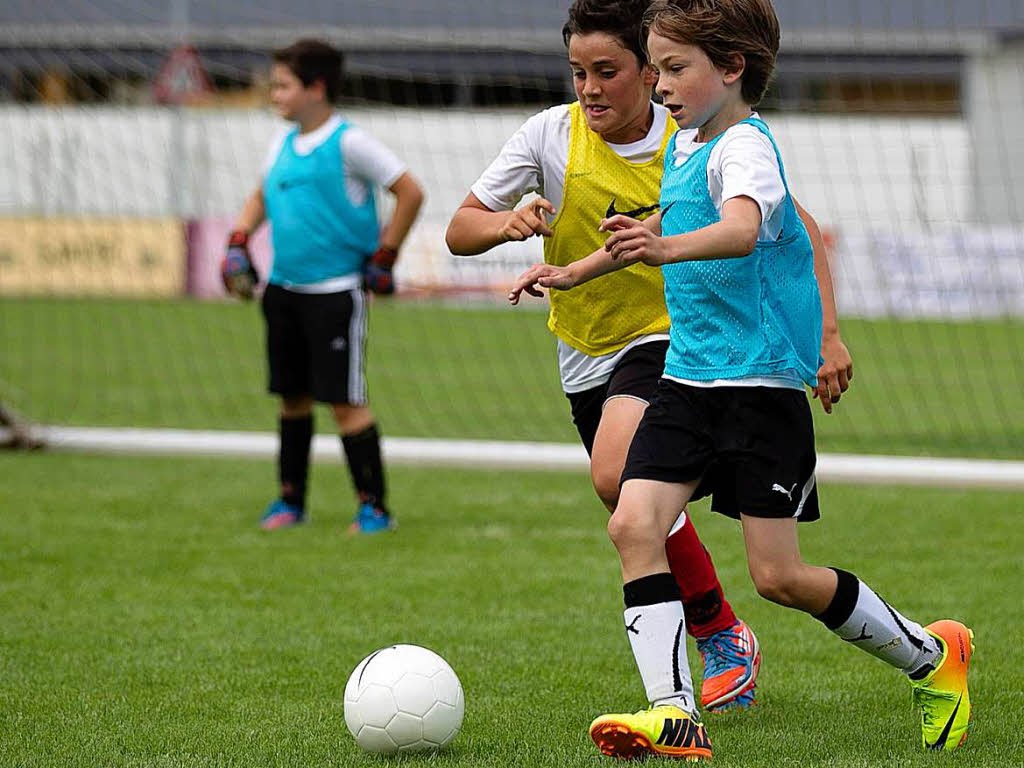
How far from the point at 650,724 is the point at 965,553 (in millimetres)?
3273

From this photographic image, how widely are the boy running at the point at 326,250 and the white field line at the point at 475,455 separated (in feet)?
5.13

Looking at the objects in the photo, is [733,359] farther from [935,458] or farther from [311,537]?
[935,458]

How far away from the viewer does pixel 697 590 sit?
13.9 ft

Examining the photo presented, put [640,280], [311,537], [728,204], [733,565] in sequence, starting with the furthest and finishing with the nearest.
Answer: [311,537], [733,565], [640,280], [728,204]

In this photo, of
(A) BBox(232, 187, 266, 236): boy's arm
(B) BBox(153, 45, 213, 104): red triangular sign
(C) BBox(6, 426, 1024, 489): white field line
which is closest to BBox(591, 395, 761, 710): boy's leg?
(A) BBox(232, 187, 266, 236): boy's arm

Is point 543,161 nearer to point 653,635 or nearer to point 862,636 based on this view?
point 653,635

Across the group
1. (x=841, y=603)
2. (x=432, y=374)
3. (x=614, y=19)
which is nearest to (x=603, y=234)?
(x=614, y=19)

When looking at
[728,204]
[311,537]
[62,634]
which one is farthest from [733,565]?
[728,204]

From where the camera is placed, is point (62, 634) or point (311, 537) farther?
point (311, 537)

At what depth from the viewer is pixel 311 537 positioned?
22.3ft

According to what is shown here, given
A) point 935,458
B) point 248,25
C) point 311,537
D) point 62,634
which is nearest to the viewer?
point 62,634

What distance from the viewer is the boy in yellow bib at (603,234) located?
401cm

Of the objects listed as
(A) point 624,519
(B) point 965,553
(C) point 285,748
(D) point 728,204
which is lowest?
(B) point 965,553

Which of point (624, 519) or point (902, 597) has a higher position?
point (624, 519)
